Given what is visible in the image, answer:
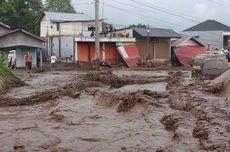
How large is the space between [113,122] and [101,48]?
3208 cm

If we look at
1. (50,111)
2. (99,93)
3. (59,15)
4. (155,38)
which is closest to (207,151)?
(50,111)

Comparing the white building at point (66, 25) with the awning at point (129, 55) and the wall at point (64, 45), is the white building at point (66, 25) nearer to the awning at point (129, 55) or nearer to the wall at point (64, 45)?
the wall at point (64, 45)

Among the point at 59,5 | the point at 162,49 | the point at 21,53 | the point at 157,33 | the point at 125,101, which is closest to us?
the point at 125,101

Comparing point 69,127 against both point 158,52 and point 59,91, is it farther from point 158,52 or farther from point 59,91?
point 158,52

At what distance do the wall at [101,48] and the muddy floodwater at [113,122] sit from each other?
24.6 meters

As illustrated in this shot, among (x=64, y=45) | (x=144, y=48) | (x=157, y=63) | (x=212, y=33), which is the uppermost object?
(x=212, y=33)

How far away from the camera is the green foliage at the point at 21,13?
49.5 metres

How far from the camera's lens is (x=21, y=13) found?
52312mm

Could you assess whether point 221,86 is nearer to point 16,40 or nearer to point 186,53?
point 16,40

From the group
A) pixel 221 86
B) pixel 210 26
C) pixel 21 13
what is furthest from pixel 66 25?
pixel 221 86

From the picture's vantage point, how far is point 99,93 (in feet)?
55.6

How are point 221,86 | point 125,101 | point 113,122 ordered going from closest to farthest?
1. point 113,122
2. point 125,101
3. point 221,86

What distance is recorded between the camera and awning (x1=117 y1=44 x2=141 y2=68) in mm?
42688

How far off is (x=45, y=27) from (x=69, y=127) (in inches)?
1815
